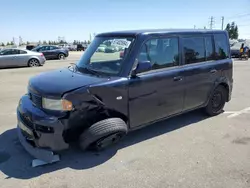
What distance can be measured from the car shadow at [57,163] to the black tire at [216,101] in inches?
46.1

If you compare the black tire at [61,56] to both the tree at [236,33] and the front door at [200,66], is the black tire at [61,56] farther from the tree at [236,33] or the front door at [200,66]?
the tree at [236,33]

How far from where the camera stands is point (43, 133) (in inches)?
131

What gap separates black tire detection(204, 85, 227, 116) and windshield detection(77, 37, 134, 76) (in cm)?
240

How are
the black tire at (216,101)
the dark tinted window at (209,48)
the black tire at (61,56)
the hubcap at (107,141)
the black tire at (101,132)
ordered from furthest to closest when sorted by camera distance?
1. the black tire at (61,56)
2. the black tire at (216,101)
3. the dark tinted window at (209,48)
4. the hubcap at (107,141)
5. the black tire at (101,132)

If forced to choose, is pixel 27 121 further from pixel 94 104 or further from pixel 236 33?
pixel 236 33

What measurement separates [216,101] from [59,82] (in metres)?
3.57

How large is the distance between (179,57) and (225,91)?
1852mm

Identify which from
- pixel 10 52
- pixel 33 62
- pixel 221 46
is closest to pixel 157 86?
pixel 221 46

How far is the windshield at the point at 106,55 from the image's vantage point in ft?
13.0

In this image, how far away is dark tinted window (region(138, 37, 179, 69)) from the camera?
13.2ft

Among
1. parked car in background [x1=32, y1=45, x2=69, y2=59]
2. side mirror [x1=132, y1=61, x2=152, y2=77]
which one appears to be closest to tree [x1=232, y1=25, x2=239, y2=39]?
parked car in background [x1=32, y1=45, x2=69, y2=59]

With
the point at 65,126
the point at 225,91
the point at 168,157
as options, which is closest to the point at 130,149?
the point at 168,157

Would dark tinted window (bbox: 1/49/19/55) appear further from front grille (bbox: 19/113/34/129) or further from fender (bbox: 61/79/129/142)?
fender (bbox: 61/79/129/142)

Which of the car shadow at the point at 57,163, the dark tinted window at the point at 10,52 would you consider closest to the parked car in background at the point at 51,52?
the dark tinted window at the point at 10,52
